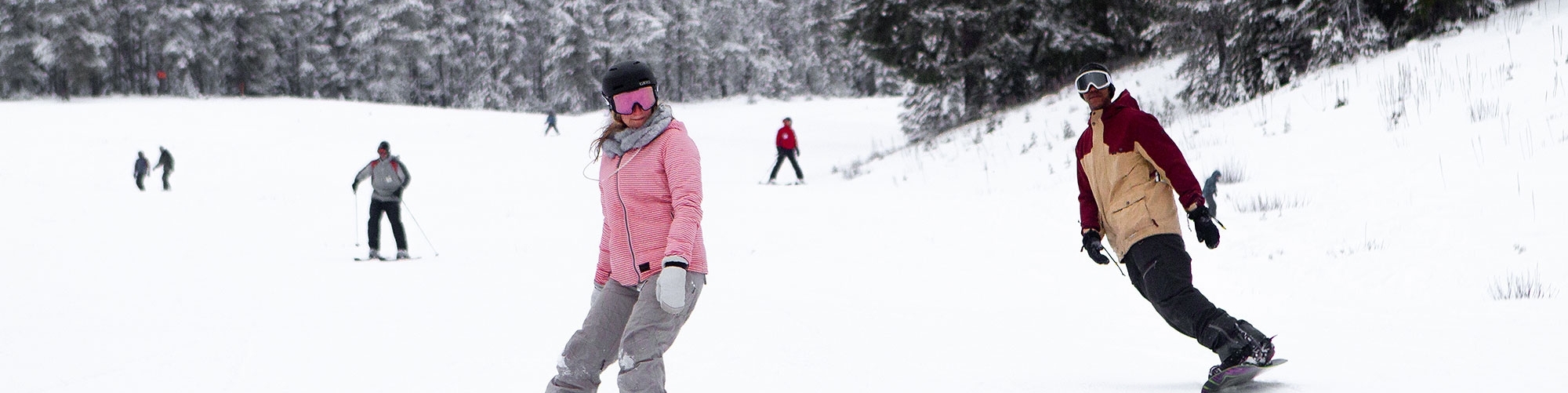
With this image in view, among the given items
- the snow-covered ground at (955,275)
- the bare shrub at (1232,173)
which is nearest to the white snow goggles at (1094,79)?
the snow-covered ground at (955,275)

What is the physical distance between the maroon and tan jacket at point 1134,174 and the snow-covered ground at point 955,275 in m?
0.80

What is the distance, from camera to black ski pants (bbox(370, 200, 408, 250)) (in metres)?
12.3

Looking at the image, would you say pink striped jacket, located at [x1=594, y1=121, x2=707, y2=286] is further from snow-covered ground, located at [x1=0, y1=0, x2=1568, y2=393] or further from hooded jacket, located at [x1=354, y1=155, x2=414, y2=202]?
hooded jacket, located at [x1=354, y1=155, x2=414, y2=202]

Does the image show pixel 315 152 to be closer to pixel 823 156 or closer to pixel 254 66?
pixel 823 156

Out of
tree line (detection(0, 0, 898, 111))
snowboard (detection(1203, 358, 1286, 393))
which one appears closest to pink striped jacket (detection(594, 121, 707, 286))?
snowboard (detection(1203, 358, 1286, 393))

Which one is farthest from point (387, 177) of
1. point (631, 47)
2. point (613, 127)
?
point (631, 47)

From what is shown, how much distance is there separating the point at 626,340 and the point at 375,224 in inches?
384

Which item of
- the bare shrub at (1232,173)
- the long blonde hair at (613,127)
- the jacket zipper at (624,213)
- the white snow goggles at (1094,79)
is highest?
the white snow goggles at (1094,79)

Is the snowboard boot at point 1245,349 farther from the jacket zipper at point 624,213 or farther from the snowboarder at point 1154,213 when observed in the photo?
the jacket zipper at point 624,213

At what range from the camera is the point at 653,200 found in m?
3.65

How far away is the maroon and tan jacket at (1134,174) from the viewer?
13.1 ft

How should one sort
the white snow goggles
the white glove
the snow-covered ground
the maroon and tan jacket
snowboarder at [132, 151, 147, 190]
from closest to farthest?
the white glove, the maroon and tan jacket, the white snow goggles, the snow-covered ground, snowboarder at [132, 151, 147, 190]

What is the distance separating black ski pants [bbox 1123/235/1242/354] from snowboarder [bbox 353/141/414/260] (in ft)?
32.4

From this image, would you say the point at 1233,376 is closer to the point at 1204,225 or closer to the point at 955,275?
the point at 1204,225
